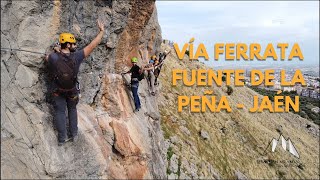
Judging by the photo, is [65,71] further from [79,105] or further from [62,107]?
[79,105]

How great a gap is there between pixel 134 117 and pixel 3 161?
299 inches

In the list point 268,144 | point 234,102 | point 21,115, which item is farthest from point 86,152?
point 234,102

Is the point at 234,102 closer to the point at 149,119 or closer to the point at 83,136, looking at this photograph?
the point at 149,119

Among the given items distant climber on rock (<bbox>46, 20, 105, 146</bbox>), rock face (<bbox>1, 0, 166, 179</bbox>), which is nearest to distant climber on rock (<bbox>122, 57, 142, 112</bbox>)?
rock face (<bbox>1, 0, 166, 179</bbox>)

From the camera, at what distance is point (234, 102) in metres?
56.8

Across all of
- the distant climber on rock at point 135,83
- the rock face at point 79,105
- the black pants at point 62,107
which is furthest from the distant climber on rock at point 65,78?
the distant climber on rock at point 135,83

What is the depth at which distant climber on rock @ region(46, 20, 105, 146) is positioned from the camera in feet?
31.5

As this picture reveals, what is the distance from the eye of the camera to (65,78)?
9773 millimetres

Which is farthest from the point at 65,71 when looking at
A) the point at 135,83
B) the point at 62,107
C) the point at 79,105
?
the point at 135,83

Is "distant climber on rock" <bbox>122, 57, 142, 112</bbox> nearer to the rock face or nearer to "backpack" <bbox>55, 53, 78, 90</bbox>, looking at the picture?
the rock face

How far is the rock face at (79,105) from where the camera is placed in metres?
9.45

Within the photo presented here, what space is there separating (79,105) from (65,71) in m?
3.05

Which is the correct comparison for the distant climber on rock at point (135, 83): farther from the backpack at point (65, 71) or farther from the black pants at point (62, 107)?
the backpack at point (65, 71)

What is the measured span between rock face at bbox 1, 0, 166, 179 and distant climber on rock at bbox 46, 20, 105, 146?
0.35 m
